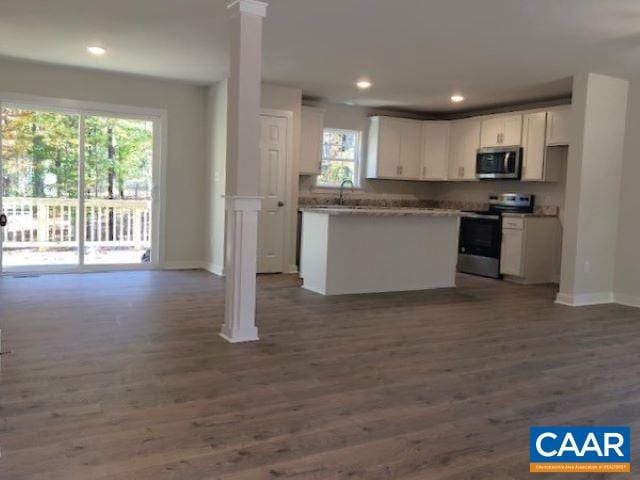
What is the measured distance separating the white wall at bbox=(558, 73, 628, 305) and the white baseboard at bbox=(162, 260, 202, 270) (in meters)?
4.51

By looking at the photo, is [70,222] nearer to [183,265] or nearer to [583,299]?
[183,265]

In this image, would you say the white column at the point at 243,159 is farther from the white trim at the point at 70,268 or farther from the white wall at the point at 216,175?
the white trim at the point at 70,268

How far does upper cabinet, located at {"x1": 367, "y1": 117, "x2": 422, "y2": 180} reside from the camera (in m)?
8.30

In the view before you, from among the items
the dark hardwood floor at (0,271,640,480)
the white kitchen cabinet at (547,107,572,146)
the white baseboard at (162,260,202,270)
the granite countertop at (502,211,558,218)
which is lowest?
the dark hardwood floor at (0,271,640,480)

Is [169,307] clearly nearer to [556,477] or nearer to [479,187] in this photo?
[556,477]

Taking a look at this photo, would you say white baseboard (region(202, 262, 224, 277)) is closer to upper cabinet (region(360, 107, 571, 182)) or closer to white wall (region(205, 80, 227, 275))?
white wall (region(205, 80, 227, 275))

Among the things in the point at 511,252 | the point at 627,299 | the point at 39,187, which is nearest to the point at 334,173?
the point at 511,252

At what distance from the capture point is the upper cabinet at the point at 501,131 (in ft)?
24.0

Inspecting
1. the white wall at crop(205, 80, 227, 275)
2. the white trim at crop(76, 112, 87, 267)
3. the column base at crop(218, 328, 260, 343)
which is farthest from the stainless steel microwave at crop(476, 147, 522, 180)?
the white trim at crop(76, 112, 87, 267)

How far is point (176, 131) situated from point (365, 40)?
3317mm

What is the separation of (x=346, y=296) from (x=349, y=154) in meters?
3.30

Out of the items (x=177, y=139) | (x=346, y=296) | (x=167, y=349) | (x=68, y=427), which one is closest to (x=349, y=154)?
(x=177, y=139)

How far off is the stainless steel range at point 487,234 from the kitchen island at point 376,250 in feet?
3.22

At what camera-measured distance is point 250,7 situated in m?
3.76
